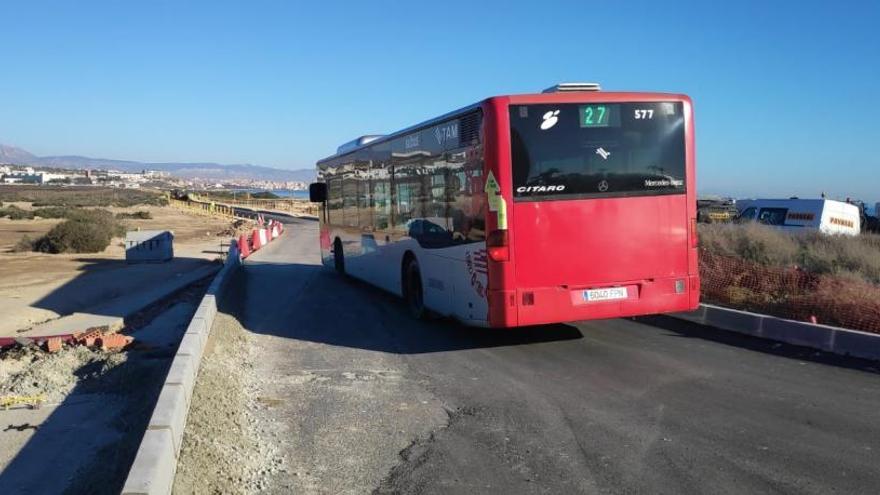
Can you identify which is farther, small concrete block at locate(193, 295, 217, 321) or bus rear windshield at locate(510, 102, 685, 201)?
small concrete block at locate(193, 295, 217, 321)

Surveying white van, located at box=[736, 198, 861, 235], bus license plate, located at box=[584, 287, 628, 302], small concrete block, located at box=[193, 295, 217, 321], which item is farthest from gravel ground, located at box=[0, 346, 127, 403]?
white van, located at box=[736, 198, 861, 235]

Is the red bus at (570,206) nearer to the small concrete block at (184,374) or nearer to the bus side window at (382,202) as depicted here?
the bus side window at (382,202)

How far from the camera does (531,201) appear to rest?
835cm

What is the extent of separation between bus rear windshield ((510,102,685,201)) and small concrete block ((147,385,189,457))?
14.0ft

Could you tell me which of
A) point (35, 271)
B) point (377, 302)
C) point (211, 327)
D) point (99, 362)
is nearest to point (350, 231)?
point (377, 302)

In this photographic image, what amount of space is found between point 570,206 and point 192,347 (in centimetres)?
438

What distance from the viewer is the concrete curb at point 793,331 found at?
8.16 m

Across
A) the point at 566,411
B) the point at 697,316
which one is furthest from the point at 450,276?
the point at 697,316

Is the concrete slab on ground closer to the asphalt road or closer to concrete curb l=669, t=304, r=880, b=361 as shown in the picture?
the asphalt road

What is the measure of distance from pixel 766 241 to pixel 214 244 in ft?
89.0

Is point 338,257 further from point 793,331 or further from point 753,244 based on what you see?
point 793,331

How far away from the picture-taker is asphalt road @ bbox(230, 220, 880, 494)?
4.94m

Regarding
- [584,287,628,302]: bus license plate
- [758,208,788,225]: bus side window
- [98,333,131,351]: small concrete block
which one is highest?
[758,208,788,225]: bus side window

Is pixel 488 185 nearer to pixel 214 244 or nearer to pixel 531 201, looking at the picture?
pixel 531 201
